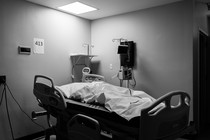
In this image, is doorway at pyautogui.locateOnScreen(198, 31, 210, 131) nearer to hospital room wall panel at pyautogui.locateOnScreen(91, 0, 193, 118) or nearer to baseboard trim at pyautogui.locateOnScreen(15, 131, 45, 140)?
hospital room wall panel at pyautogui.locateOnScreen(91, 0, 193, 118)

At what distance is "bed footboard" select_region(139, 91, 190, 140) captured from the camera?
1.47 metres

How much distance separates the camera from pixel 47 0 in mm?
2936

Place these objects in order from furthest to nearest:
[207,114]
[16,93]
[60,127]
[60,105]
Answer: [207,114] < [16,93] < [60,127] < [60,105]

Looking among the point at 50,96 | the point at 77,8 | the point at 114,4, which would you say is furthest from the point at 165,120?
the point at 77,8

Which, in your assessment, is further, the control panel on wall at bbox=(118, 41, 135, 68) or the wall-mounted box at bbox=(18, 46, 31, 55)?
the control panel on wall at bbox=(118, 41, 135, 68)

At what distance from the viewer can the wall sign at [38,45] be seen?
3.08 meters

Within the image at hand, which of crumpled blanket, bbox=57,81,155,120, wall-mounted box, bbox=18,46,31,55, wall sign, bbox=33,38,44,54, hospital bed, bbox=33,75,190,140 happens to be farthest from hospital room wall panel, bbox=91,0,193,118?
wall-mounted box, bbox=18,46,31,55

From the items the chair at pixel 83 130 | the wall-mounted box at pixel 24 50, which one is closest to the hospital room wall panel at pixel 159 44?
the wall-mounted box at pixel 24 50

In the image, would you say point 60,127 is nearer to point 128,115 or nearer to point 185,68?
point 128,115

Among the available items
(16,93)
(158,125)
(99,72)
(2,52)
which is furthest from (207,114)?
(2,52)

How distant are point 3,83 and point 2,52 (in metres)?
0.46

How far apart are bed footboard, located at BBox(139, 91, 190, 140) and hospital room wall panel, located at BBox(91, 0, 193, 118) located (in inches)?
52.6

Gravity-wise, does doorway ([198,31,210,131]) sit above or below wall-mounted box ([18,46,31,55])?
A: below

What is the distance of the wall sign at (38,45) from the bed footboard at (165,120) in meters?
2.27
